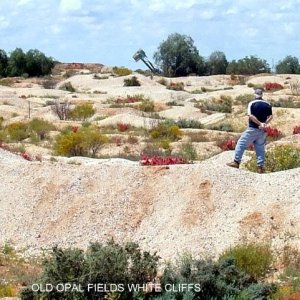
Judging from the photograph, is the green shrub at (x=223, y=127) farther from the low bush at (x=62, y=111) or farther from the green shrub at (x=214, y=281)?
the green shrub at (x=214, y=281)

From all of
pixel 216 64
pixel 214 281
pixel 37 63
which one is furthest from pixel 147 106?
pixel 216 64

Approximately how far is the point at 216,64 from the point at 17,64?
2046 centimetres

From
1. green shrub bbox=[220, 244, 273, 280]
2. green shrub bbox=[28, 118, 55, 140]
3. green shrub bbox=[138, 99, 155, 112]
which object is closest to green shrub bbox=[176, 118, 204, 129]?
green shrub bbox=[28, 118, 55, 140]

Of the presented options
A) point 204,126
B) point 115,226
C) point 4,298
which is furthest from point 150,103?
point 4,298

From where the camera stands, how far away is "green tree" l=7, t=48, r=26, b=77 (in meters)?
76.6

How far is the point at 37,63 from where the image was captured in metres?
77.1

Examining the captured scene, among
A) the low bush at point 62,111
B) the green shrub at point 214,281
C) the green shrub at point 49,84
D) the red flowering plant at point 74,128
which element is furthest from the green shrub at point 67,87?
the green shrub at point 214,281

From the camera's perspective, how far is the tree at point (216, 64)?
8538cm

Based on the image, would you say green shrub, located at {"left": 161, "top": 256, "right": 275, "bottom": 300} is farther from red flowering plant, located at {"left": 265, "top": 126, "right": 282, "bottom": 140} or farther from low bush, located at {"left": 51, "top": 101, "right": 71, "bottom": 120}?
low bush, located at {"left": 51, "top": 101, "right": 71, "bottom": 120}

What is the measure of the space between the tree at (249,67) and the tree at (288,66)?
1529mm

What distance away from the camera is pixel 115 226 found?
12867 mm

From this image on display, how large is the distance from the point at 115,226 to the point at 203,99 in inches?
1407

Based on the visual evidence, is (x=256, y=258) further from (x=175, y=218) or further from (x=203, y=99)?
(x=203, y=99)

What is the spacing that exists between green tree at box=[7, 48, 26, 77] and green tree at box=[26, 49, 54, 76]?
1.34 feet
